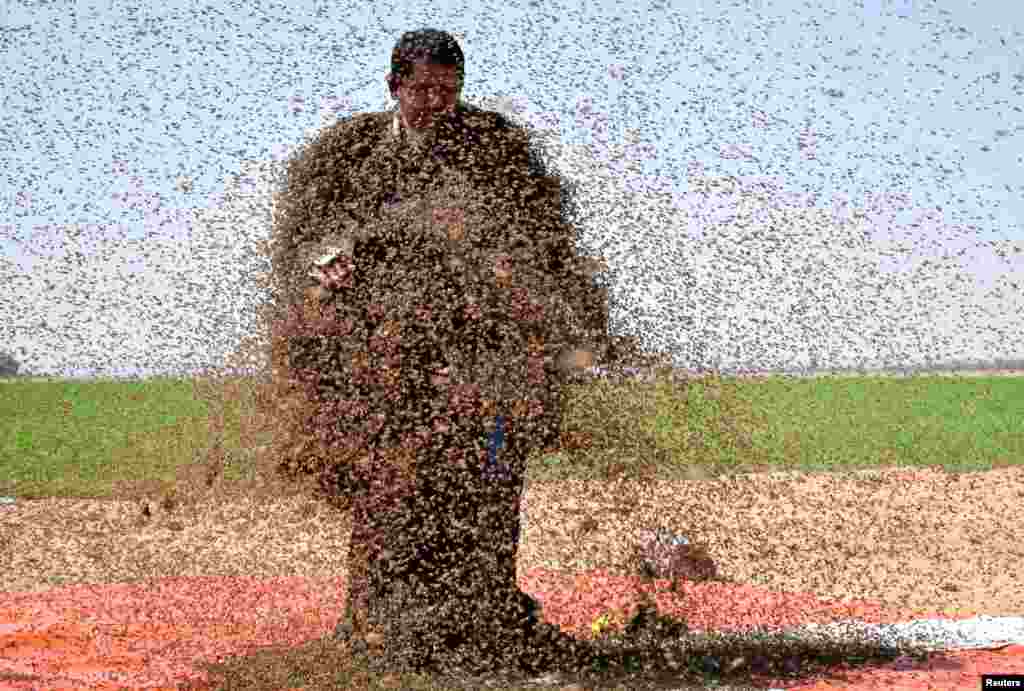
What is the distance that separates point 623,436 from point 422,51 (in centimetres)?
161

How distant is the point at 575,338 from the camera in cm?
510

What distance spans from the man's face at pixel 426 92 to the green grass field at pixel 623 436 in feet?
3.75

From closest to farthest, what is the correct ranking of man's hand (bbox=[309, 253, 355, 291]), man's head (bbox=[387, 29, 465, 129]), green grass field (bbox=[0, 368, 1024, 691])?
man's hand (bbox=[309, 253, 355, 291]), man's head (bbox=[387, 29, 465, 129]), green grass field (bbox=[0, 368, 1024, 691])

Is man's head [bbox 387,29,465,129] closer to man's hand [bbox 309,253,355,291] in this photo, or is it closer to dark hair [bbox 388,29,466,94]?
dark hair [bbox 388,29,466,94]

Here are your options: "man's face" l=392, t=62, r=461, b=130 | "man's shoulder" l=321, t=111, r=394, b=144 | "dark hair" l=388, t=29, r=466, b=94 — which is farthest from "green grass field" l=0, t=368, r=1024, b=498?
"dark hair" l=388, t=29, r=466, b=94

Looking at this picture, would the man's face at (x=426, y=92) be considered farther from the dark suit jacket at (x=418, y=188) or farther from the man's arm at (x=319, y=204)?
the man's arm at (x=319, y=204)

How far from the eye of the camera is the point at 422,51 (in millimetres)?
5098

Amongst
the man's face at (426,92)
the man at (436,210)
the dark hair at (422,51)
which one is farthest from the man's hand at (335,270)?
the dark hair at (422,51)

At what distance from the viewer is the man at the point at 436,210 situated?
5047mm

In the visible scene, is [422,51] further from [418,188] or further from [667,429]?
[667,429]

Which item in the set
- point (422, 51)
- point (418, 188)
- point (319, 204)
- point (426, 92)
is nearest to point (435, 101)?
point (426, 92)

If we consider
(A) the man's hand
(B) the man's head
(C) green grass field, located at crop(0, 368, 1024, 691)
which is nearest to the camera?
(A) the man's hand

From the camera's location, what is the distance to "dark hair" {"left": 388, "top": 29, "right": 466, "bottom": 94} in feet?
16.7

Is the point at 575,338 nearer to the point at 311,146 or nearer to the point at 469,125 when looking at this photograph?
the point at 469,125
